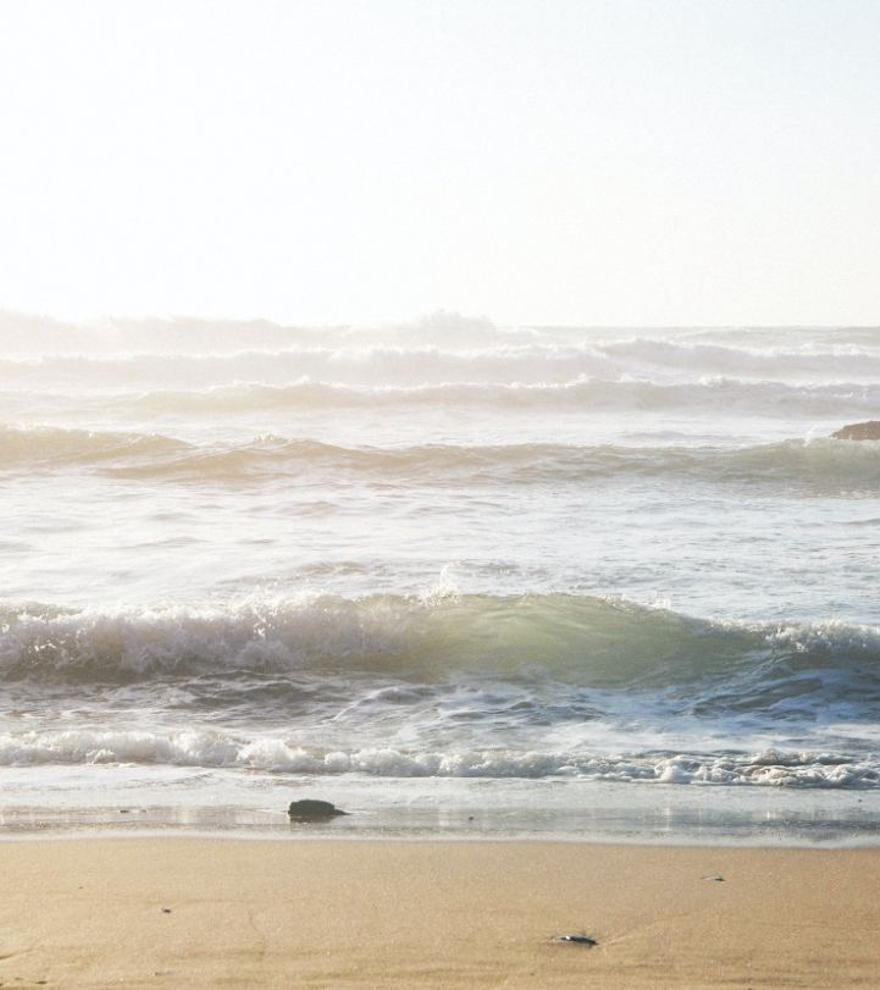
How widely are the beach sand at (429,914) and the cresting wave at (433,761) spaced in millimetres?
1015

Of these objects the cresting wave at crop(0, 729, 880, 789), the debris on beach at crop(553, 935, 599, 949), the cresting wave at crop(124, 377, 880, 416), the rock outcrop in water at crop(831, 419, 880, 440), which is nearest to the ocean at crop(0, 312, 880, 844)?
the cresting wave at crop(0, 729, 880, 789)

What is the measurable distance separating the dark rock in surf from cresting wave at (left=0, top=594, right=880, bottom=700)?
8.36 ft

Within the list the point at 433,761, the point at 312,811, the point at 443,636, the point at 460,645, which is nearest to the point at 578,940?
the point at 312,811

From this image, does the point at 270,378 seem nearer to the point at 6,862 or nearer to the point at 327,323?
the point at 327,323

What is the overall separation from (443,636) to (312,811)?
11.1 ft

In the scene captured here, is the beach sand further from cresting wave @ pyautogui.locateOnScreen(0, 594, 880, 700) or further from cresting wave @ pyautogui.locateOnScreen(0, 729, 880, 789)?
cresting wave @ pyautogui.locateOnScreen(0, 594, 880, 700)

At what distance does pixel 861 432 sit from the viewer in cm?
1948

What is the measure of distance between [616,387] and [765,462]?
11443 millimetres

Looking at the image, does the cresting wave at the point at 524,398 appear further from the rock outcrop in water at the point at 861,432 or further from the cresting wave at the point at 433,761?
the cresting wave at the point at 433,761

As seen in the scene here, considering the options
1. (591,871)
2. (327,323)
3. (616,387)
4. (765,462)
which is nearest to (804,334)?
(327,323)

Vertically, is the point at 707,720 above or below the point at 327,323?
Answer: below

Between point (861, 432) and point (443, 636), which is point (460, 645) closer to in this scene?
point (443, 636)

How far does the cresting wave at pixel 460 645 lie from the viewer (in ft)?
24.3

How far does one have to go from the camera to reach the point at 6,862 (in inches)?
168
